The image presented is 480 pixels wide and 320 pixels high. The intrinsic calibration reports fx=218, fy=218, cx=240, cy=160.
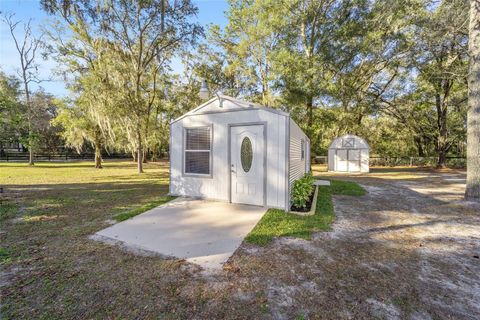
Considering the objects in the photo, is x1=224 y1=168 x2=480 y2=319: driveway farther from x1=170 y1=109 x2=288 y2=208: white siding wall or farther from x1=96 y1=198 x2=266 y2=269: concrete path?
x1=170 y1=109 x2=288 y2=208: white siding wall

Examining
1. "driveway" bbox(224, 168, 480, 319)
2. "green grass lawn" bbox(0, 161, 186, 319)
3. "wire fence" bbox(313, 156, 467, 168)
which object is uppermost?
"wire fence" bbox(313, 156, 467, 168)

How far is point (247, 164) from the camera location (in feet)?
17.7

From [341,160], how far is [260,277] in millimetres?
15095

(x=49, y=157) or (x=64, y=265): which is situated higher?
(x=49, y=157)

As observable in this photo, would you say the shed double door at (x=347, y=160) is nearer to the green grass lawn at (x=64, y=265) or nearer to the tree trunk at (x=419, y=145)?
the tree trunk at (x=419, y=145)

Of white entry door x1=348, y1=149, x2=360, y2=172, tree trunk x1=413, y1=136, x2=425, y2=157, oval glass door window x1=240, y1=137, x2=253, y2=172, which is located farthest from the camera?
tree trunk x1=413, y1=136, x2=425, y2=157

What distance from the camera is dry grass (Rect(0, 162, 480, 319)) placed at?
196 centimetres

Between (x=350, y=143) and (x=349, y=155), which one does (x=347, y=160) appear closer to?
(x=349, y=155)

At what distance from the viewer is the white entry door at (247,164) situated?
523cm

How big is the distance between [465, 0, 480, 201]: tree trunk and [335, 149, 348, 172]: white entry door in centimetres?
908

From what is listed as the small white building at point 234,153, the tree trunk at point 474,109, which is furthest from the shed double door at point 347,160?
the small white building at point 234,153

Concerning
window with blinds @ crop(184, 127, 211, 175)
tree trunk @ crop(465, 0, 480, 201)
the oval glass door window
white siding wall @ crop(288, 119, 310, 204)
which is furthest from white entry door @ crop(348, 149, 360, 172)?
window with blinds @ crop(184, 127, 211, 175)

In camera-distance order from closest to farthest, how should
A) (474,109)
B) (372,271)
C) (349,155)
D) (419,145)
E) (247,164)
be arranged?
(372,271), (247,164), (474,109), (349,155), (419,145)

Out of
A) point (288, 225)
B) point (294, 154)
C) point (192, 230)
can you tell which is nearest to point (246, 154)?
point (294, 154)
